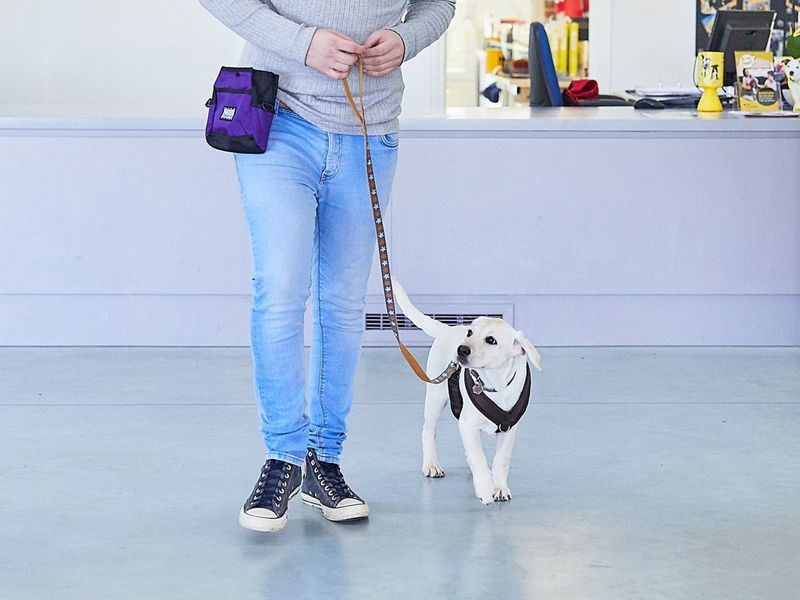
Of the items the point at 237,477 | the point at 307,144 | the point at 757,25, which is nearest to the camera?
the point at 307,144

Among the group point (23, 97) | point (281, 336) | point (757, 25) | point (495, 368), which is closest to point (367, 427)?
point (495, 368)

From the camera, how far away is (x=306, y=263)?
2.10 metres

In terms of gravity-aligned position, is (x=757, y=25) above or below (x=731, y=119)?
above

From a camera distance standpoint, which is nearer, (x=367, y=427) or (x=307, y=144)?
(x=307, y=144)

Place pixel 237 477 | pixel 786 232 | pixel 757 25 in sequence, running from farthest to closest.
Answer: pixel 757 25
pixel 786 232
pixel 237 477

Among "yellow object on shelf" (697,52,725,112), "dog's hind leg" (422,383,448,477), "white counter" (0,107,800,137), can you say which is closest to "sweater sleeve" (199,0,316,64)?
"dog's hind leg" (422,383,448,477)

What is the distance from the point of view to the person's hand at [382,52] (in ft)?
6.83

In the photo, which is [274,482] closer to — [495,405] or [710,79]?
[495,405]

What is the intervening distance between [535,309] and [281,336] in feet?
6.49

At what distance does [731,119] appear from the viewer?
3.92 metres

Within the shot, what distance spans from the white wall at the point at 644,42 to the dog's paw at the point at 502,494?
5.46 m

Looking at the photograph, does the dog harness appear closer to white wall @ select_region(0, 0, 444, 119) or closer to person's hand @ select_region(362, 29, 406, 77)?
person's hand @ select_region(362, 29, 406, 77)

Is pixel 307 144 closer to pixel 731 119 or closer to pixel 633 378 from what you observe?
pixel 633 378

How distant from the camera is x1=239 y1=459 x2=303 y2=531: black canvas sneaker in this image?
2.19 m
